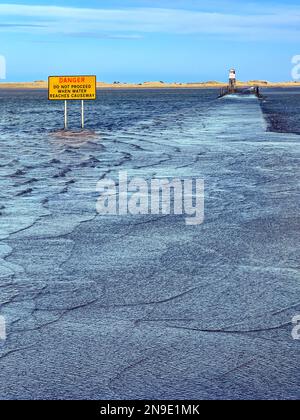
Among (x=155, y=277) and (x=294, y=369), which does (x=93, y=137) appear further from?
(x=294, y=369)

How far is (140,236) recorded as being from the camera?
10.0 meters

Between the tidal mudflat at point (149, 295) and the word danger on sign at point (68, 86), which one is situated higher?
the word danger on sign at point (68, 86)

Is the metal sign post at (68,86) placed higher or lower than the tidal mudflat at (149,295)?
higher

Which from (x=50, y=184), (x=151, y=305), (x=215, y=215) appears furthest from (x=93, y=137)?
(x=151, y=305)

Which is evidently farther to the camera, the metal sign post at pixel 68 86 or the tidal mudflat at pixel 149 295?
the metal sign post at pixel 68 86

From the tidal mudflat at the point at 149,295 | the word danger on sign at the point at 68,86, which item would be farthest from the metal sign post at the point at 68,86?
the tidal mudflat at the point at 149,295

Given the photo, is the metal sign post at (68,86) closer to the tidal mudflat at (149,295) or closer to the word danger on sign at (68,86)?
the word danger on sign at (68,86)

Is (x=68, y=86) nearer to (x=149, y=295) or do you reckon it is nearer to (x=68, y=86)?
(x=68, y=86)

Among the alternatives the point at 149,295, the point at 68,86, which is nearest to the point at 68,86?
the point at 68,86

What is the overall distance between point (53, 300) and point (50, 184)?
8.11 m

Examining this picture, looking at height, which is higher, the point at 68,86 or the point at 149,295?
the point at 68,86

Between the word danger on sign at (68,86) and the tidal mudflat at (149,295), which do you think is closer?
the tidal mudflat at (149,295)

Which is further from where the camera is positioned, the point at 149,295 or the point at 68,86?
the point at 68,86
